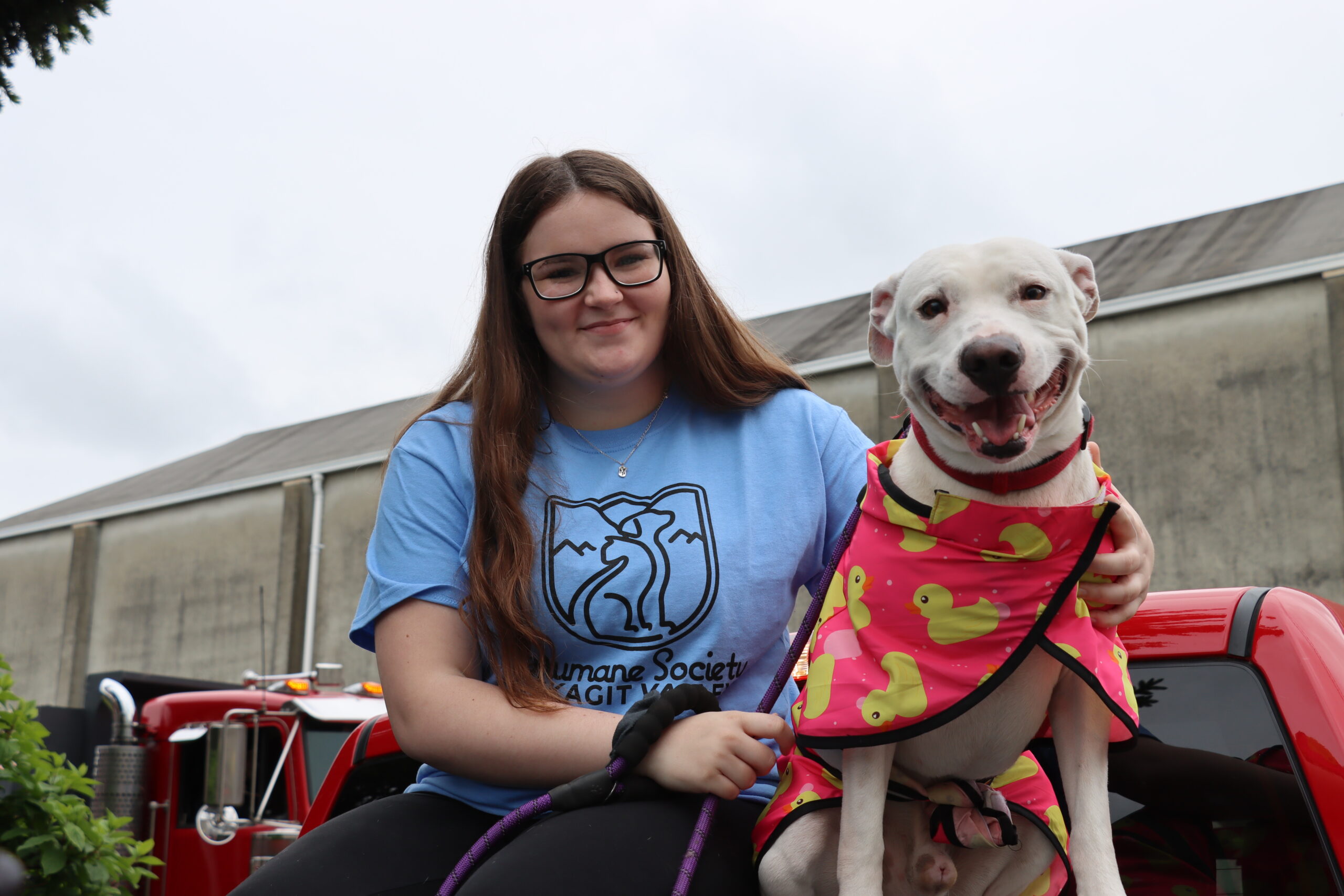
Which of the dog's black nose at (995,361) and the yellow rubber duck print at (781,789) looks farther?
the yellow rubber duck print at (781,789)

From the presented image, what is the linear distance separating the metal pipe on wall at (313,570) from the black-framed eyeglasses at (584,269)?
603 inches

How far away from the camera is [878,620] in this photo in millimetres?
1620

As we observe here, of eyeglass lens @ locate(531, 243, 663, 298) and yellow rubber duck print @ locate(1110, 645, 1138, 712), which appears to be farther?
eyeglass lens @ locate(531, 243, 663, 298)

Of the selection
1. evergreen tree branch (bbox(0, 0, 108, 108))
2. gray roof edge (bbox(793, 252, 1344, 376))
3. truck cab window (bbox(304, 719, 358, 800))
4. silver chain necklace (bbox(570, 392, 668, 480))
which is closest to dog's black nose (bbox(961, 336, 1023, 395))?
silver chain necklace (bbox(570, 392, 668, 480))

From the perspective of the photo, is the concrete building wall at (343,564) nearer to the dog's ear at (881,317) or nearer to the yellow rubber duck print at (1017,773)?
the dog's ear at (881,317)

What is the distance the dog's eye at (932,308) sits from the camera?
5.46 ft

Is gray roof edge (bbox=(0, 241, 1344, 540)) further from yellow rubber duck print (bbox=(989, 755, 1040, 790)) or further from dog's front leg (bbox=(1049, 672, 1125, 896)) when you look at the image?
dog's front leg (bbox=(1049, 672, 1125, 896))

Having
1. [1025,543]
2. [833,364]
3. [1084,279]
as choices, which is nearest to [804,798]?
[1025,543]

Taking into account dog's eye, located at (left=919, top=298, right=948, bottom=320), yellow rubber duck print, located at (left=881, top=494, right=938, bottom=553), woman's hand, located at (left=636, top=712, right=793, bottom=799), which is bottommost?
woman's hand, located at (left=636, top=712, right=793, bottom=799)

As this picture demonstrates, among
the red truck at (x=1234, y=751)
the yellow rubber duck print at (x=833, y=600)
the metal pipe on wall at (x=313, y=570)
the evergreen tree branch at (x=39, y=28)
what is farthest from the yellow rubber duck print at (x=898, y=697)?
the metal pipe on wall at (x=313, y=570)

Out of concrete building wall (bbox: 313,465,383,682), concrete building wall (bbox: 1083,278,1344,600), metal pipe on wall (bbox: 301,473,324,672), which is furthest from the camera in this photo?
metal pipe on wall (bbox: 301,473,324,672)

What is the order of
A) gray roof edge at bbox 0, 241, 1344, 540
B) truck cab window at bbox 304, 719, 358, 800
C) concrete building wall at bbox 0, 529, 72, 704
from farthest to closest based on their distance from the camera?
concrete building wall at bbox 0, 529, 72, 704 < gray roof edge at bbox 0, 241, 1344, 540 < truck cab window at bbox 304, 719, 358, 800

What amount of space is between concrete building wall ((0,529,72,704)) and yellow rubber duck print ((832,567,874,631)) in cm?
2056

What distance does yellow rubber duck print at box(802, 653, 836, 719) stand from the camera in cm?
162
